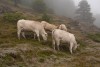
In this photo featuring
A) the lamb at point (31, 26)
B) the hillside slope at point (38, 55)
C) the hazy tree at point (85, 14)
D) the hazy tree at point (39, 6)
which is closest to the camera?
the hillside slope at point (38, 55)

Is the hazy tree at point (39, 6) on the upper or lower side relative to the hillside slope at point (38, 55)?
upper

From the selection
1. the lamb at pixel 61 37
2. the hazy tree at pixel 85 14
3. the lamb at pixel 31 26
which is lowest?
the lamb at pixel 61 37

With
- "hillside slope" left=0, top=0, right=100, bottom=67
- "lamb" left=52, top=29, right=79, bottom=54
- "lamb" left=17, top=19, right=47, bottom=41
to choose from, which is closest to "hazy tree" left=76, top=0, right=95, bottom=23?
"hillside slope" left=0, top=0, right=100, bottom=67

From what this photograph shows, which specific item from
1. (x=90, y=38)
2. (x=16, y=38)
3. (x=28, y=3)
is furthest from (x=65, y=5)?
(x=16, y=38)

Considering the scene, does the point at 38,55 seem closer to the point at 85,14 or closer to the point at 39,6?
the point at 39,6

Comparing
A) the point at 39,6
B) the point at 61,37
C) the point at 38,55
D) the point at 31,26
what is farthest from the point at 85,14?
the point at 38,55

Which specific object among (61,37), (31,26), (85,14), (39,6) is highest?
(39,6)

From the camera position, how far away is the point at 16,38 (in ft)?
89.9

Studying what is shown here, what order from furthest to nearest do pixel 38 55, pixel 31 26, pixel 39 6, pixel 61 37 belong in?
pixel 39 6 < pixel 31 26 < pixel 61 37 < pixel 38 55

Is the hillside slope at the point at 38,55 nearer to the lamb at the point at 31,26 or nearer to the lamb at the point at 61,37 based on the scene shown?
the lamb at the point at 61,37

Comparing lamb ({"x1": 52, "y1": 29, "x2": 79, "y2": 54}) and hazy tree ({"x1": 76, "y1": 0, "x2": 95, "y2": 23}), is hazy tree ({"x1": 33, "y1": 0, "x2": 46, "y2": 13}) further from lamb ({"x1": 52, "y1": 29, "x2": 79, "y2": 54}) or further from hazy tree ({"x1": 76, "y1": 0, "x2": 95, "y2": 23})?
lamb ({"x1": 52, "y1": 29, "x2": 79, "y2": 54})

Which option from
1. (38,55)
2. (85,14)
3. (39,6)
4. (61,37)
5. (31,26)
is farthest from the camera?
(85,14)

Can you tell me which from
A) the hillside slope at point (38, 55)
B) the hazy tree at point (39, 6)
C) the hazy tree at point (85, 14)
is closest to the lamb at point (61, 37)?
the hillside slope at point (38, 55)

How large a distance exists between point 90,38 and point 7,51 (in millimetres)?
19807
